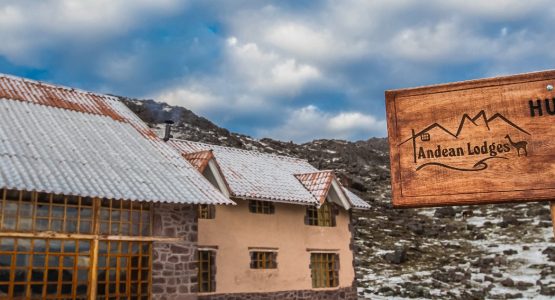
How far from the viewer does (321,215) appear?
963 inches

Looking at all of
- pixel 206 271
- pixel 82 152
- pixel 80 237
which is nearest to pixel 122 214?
pixel 80 237

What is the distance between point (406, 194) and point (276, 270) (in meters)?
18.5

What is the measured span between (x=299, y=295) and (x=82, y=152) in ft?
38.3

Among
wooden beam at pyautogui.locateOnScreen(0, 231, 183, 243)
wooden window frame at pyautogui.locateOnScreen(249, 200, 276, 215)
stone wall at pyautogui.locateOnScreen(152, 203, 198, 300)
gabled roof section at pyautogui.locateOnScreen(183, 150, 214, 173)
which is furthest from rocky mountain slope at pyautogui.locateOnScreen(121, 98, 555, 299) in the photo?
wooden beam at pyautogui.locateOnScreen(0, 231, 183, 243)

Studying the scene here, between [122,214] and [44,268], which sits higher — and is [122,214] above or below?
above

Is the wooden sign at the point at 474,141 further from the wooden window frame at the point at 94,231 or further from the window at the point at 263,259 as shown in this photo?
the window at the point at 263,259

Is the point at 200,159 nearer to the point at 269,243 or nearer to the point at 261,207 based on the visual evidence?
the point at 261,207

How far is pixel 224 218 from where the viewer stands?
20375 mm

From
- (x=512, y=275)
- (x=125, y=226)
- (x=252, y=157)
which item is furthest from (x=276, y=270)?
(x=512, y=275)

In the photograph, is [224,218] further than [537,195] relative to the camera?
Yes

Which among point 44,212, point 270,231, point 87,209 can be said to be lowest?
point 270,231

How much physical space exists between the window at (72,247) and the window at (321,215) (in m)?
10.7

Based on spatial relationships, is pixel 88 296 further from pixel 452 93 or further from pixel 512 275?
pixel 512 275

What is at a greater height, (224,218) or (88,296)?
(224,218)
